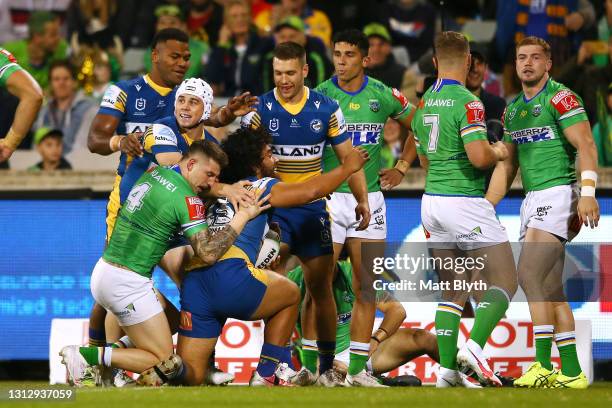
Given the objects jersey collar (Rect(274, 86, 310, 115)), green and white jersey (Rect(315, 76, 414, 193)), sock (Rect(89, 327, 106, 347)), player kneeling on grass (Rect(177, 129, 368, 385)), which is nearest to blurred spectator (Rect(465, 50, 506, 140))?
green and white jersey (Rect(315, 76, 414, 193))

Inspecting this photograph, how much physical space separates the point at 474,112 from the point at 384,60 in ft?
18.2

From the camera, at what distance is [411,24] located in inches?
666

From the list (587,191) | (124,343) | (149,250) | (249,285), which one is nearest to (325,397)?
(249,285)

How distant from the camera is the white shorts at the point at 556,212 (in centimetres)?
1015

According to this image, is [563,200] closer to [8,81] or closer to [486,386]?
[486,386]

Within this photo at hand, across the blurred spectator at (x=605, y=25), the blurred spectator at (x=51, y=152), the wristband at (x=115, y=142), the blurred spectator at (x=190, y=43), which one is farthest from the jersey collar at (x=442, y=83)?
the blurred spectator at (x=190, y=43)

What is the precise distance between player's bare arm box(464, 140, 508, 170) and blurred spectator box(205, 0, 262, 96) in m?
6.13

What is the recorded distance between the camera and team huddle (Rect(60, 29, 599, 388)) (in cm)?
943

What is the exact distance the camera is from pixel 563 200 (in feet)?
33.4

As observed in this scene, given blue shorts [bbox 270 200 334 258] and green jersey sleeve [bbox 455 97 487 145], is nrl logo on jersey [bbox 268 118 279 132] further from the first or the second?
green jersey sleeve [bbox 455 97 487 145]

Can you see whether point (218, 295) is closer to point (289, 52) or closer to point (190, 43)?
point (289, 52)

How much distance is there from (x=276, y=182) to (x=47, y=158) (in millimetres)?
5424

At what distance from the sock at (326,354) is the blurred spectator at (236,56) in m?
5.54

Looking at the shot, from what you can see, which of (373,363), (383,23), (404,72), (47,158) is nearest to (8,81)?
(373,363)
